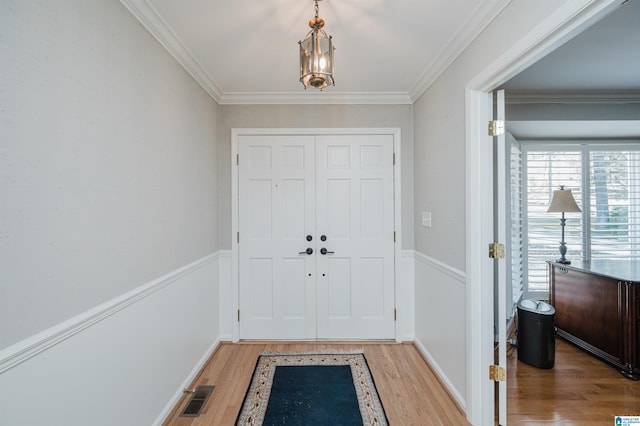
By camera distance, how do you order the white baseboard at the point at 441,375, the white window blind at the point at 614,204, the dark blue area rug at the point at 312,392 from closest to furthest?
the dark blue area rug at the point at 312,392 < the white baseboard at the point at 441,375 < the white window blind at the point at 614,204

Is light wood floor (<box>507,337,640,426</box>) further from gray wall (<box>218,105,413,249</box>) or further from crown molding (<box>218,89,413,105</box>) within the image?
crown molding (<box>218,89,413,105</box>)

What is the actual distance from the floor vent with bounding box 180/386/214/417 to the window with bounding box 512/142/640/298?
3.89m

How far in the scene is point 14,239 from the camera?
99 centimetres

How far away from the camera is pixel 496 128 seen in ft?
6.19

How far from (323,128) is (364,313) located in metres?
2.03

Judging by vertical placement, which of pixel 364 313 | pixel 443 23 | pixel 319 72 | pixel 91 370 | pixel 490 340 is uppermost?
pixel 443 23

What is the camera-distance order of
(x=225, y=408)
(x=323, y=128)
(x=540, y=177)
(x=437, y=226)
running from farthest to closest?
(x=540, y=177), (x=323, y=128), (x=437, y=226), (x=225, y=408)

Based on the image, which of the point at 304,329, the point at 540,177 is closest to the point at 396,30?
the point at 304,329

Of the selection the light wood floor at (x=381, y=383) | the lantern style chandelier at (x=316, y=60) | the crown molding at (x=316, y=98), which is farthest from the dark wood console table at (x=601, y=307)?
the lantern style chandelier at (x=316, y=60)

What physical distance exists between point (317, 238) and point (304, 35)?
6.16 feet

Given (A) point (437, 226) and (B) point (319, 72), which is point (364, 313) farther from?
(B) point (319, 72)

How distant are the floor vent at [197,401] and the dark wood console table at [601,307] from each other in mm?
3391

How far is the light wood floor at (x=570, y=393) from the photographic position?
6.53ft

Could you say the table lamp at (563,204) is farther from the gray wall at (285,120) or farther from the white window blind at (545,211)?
the gray wall at (285,120)
